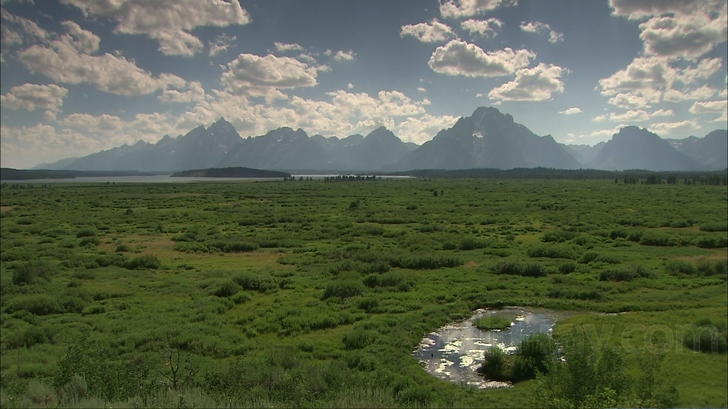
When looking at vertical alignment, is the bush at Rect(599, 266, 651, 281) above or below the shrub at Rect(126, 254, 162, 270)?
above

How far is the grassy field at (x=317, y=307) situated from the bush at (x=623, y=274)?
0.31ft

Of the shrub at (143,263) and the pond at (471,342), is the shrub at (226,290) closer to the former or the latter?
the shrub at (143,263)

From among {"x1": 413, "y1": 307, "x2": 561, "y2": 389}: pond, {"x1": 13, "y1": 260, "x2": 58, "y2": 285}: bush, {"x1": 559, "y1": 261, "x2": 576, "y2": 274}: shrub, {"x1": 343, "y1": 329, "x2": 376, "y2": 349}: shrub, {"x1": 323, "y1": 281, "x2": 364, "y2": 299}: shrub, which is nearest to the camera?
{"x1": 413, "y1": 307, "x2": 561, "y2": 389}: pond

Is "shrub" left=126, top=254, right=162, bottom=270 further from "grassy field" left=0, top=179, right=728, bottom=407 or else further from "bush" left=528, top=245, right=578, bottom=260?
"bush" left=528, top=245, right=578, bottom=260

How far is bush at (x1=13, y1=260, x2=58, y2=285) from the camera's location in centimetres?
2048

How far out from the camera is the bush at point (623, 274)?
20.8 metres

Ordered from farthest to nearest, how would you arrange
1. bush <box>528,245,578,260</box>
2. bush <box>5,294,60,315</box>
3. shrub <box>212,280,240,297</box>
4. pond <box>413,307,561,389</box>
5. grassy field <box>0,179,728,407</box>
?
bush <box>528,245,578,260</box> → shrub <box>212,280,240,297</box> → bush <box>5,294,60,315</box> → pond <box>413,307,561,389</box> → grassy field <box>0,179,728,407</box>

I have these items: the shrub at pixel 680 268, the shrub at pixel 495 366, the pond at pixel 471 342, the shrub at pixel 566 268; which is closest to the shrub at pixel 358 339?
the pond at pixel 471 342

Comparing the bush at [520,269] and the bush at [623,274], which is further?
the bush at [520,269]

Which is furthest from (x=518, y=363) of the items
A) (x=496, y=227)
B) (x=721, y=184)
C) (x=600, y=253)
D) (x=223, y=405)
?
(x=721, y=184)

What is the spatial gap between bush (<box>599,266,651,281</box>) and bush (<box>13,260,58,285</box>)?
3059cm

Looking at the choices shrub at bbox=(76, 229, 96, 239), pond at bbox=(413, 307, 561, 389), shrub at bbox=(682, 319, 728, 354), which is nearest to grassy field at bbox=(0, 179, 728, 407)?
shrub at bbox=(682, 319, 728, 354)

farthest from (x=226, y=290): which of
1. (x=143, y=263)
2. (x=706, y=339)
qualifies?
(x=706, y=339)

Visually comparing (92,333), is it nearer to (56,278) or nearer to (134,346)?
(134,346)
